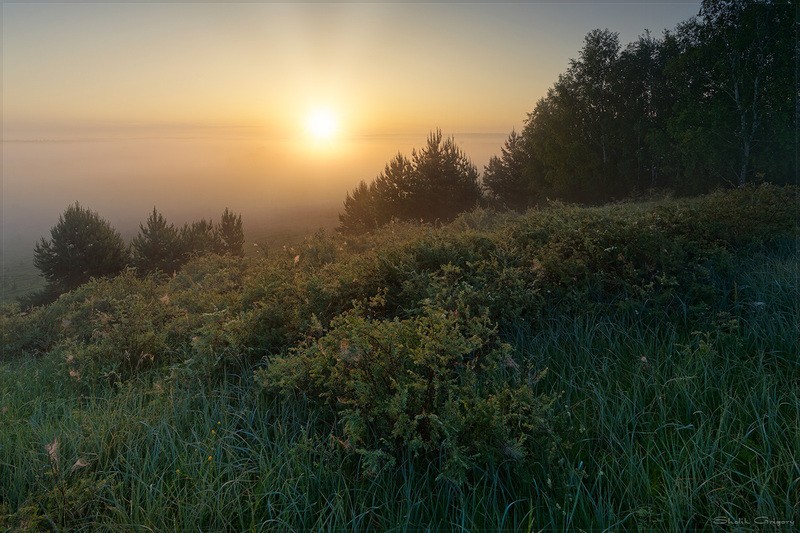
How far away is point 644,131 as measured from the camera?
33375 mm

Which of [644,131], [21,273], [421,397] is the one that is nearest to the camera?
[421,397]

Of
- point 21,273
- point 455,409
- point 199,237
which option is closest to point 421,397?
point 455,409

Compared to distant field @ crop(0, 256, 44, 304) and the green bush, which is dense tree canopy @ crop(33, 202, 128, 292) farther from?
the green bush

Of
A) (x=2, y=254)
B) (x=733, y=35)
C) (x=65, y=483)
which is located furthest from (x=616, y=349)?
(x=2, y=254)

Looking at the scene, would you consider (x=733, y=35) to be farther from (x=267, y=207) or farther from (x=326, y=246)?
(x=267, y=207)

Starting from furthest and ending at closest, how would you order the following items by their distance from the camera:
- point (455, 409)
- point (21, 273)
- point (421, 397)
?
point (21, 273) < point (421, 397) < point (455, 409)

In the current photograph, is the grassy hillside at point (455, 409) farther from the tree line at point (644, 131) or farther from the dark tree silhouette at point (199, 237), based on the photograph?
the dark tree silhouette at point (199, 237)

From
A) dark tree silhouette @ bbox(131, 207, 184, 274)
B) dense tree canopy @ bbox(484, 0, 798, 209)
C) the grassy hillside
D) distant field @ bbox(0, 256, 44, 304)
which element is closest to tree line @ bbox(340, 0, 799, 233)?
dense tree canopy @ bbox(484, 0, 798, 209)

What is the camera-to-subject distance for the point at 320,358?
3262 mm

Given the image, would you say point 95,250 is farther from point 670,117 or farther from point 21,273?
point 21,273

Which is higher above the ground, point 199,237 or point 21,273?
point 199,237

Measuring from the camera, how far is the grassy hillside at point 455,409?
2.38 m

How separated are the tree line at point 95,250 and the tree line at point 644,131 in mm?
14477

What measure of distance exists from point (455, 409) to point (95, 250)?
130 feet
